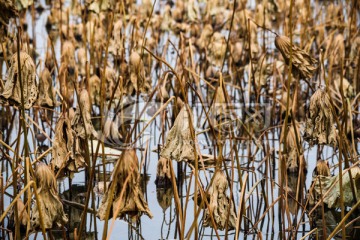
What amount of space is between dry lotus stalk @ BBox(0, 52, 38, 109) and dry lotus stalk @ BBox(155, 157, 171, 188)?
0.64 m

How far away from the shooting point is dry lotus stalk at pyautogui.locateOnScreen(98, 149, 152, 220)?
109cm

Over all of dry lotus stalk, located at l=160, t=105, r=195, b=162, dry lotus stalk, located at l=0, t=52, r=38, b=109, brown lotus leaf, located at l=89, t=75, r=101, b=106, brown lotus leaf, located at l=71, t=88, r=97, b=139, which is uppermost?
brown lotus leaf, located at l=89, t=75, r=101, b=106

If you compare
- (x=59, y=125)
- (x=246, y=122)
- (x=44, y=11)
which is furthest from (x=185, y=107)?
(x=44, y=11)

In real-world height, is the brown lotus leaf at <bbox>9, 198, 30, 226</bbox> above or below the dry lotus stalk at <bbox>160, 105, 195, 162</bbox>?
below

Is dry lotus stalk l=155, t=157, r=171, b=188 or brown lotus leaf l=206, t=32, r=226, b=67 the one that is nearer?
dry lotus stalk l=155, t=157, r=171, b=188

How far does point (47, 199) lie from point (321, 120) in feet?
1.93

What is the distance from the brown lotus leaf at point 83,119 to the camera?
1.49m

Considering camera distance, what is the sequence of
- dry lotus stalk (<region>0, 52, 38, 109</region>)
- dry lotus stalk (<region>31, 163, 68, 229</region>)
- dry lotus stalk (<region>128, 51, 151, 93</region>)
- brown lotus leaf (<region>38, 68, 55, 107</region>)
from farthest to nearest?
dry lotus stalk (<region>128, 51, 151, 93</region>) → brown lotus leaf (<region>38, 68, 55, 107</region>) → dry lotus stalk (<region>0, 52, 38, 109</region>) → dry lotus stalk (<region>31, 163, 68, 229</region>)

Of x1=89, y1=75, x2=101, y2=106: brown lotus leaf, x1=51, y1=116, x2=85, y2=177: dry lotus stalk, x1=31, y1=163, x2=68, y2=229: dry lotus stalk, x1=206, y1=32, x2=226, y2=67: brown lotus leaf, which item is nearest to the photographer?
x1=31, y1=163, x2=68, y2=229: dry lotus stalk

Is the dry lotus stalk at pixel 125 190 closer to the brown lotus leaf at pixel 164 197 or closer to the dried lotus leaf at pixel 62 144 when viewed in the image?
the dried lotus leaf at pixel 62 144

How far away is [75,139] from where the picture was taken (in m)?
1.54

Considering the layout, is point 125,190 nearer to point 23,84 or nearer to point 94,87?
point 23,84

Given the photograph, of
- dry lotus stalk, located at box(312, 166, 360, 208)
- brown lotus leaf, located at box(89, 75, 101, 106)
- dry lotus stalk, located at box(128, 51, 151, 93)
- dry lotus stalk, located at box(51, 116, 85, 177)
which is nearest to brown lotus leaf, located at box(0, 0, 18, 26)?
dry lotus stalk, located at box(51, 116, 85, 177)

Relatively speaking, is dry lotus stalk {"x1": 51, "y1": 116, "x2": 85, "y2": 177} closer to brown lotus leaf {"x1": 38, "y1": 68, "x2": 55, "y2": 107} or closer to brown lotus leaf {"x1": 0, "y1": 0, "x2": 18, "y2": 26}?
brown lotus leaf {"x1": 0, "y1": 0, "x2": 18, "y2": 26}
